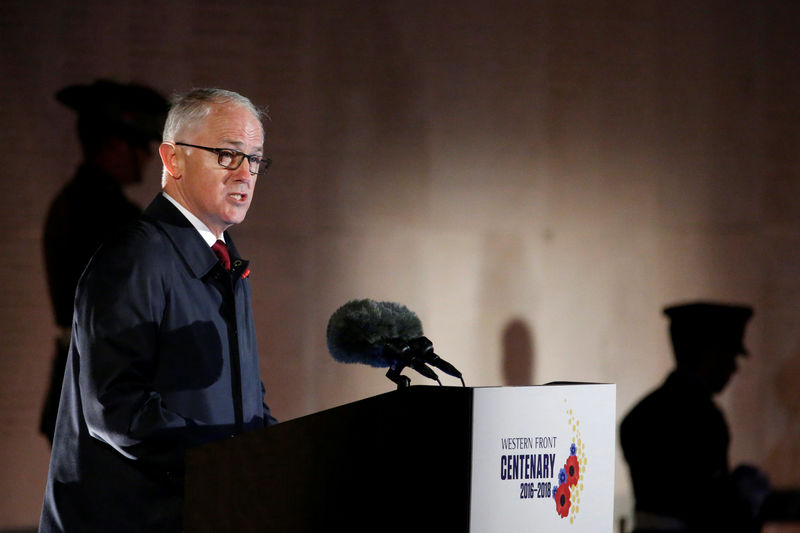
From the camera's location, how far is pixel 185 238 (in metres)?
1.90

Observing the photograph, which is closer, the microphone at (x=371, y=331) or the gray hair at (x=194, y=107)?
the microphone at (x=371, y=331)

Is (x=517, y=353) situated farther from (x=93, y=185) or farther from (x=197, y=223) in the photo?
(x=197, y=223)

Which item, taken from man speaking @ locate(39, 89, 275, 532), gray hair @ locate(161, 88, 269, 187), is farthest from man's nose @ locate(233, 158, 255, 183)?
gray hair @ locate(161, 88, 269, 187)

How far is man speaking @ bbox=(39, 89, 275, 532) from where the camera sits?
162cm

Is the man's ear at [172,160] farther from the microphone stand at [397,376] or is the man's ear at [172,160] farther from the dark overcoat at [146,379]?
the microphone stand at [397,376]

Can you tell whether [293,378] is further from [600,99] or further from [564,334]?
[600,99]

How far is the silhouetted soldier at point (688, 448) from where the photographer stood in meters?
3.85

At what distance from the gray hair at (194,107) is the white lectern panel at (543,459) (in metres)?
0.93

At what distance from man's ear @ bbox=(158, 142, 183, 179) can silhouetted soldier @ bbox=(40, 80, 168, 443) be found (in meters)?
1.44

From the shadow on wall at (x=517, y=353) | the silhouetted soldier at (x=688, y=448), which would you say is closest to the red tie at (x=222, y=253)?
the shadow on wall at (x=517, y=353)

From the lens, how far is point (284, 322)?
3.65m

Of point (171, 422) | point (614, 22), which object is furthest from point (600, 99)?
point (171, 422)

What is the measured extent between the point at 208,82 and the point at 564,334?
5.75ft

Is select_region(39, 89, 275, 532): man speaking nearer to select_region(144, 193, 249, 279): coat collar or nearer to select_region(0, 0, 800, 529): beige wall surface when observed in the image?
select_region(144, 193, 249, 279): coat collar
